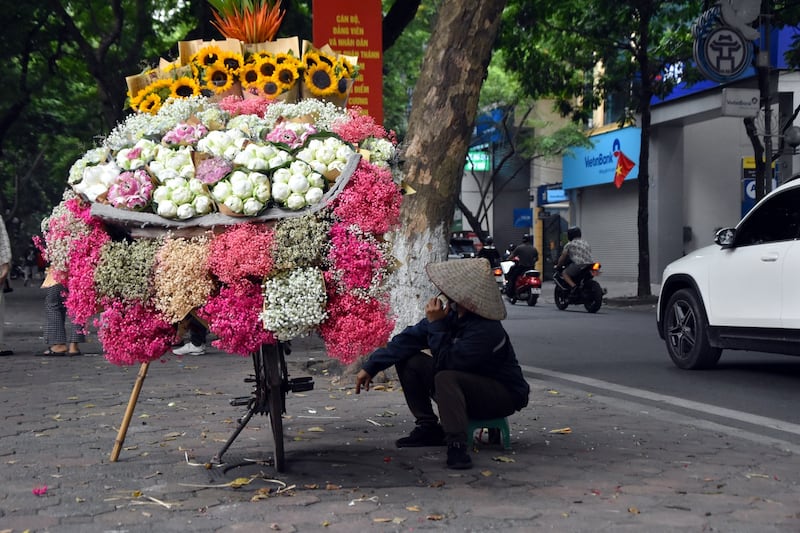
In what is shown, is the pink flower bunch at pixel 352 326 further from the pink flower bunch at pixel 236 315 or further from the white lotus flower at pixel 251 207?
the white lotus flower at pixel 251 207

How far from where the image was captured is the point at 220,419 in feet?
24.1

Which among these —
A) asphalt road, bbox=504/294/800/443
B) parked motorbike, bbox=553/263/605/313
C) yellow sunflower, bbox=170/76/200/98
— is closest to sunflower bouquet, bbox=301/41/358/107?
yellow sunflower, bbox=170/76/200/98

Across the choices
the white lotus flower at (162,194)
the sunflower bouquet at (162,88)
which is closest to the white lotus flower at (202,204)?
the white lotus flower at (162,194)

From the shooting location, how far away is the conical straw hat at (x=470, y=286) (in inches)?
221

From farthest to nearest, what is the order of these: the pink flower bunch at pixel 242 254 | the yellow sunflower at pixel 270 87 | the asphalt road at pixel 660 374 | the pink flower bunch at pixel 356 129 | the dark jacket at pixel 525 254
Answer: the dark jacket at pixel 525 254 < the asphalt road at pixel 660 374 < the yellow sunflower at pixel 270 87 < the pink flower bunch at pixel 356 129 < the pink flower bunch at pixel 242 254

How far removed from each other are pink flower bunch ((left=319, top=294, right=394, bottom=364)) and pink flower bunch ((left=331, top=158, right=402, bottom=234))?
36 centimetres

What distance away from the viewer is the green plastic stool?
586 centimetres

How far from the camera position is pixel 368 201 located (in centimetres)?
493

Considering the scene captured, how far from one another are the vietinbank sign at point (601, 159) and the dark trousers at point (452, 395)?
2652cm

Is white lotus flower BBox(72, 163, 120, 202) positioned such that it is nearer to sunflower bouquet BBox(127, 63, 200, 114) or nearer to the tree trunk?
sunflower bouquet BBox(127, 63, 200, 114)

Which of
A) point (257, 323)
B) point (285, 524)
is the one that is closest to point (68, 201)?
point (257, 323)

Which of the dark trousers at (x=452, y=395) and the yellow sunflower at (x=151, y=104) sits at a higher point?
the yellow sunflower at (x=151, y=104)

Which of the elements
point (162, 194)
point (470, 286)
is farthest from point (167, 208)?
point (470, 286)

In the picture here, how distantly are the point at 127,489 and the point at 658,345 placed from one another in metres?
9.05
